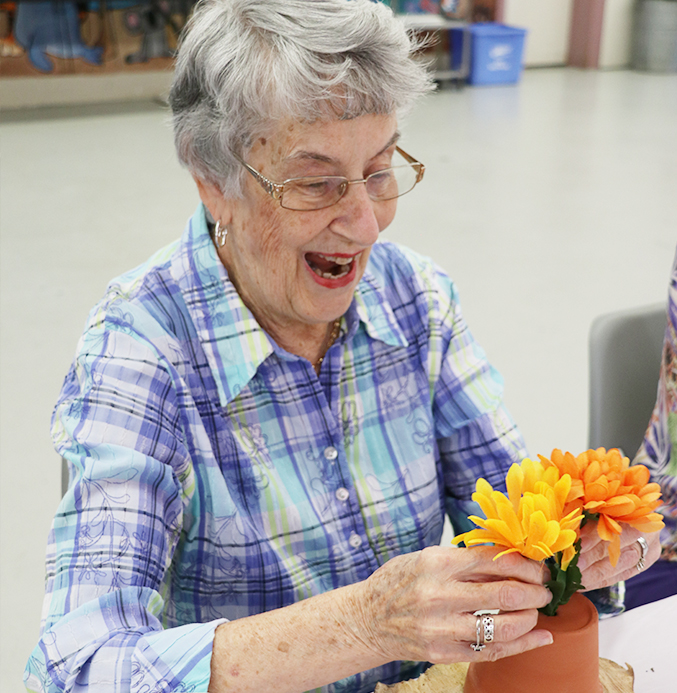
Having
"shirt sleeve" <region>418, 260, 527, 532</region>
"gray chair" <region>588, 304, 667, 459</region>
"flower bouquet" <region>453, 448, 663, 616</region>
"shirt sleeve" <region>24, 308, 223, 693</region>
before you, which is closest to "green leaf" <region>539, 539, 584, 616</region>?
"flower bouquet" <region>453, 448, 663, 616</region>

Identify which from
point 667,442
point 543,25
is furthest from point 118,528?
point 543,25

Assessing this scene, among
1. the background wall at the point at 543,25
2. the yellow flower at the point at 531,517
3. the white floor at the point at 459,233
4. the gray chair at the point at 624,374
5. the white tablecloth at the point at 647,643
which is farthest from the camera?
the background wall at the point at 543,25

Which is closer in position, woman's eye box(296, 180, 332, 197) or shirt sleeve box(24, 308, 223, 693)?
shirt sleeve box(24, 308, 223, 693)

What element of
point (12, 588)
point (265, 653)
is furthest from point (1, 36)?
point (265, 653)

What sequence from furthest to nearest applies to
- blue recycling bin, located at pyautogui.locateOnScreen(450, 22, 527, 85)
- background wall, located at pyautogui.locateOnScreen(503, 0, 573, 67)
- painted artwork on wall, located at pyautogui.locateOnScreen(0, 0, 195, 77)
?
background wall, located at pyautogui.locateOnScreen(503, 0, 573, 67) < blue recycling bin, located at pyautogui.locateOnScreen(450, 22, 527, 85) < painted artwork on wall, located at pyautogui.locateOnScreen(0, 0, 195, 77)

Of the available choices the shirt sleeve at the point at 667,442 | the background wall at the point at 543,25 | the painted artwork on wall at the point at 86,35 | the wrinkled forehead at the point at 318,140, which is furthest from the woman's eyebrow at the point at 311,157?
the background wall at the point at 543,25

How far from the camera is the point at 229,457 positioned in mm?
1181

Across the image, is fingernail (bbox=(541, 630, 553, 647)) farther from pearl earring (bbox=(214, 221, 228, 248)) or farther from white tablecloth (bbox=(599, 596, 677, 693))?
pearl earring (bbox=(214, 221, 228, 248))

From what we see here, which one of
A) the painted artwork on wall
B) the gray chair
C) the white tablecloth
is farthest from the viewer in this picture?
the painted artwork on wall

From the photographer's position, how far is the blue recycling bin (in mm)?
8031

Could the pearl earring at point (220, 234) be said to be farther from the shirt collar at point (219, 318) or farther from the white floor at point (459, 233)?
the white floor at point (459, 233)

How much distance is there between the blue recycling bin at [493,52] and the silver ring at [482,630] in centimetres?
796

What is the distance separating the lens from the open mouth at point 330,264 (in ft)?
3.98

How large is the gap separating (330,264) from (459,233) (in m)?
3.42
